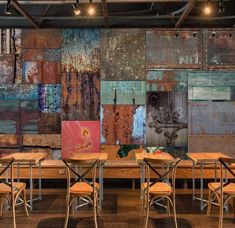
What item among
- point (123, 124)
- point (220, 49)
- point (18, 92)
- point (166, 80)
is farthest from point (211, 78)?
point (18, 92)

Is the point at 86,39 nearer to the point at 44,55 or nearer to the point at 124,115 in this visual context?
the point at 44,55

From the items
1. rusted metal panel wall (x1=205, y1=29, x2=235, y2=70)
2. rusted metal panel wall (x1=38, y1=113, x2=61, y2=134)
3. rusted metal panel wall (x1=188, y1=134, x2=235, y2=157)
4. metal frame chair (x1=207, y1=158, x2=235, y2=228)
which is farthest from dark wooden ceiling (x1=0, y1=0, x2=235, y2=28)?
metal frame chair (x1=207, y1=158, x2=235, y2=228)

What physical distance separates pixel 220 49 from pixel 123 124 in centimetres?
236

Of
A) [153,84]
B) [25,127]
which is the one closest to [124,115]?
[153,84]

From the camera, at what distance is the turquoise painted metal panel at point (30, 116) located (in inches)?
290

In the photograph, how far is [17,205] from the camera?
571 centimetres

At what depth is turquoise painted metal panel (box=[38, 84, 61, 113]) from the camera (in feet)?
24.1

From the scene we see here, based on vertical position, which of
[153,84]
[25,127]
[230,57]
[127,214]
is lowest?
[127,214]

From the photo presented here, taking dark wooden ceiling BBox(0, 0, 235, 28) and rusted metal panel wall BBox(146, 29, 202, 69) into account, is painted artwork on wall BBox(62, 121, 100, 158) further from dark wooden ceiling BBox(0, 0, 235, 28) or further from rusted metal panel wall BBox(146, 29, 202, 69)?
dark wooden ceiling BBox(0, 0, 235, 28)

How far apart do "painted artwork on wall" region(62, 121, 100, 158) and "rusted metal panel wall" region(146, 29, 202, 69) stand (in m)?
1.62

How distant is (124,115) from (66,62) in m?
1.52

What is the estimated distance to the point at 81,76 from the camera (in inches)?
289

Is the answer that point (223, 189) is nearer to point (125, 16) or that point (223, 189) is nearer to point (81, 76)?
point (81, 76)

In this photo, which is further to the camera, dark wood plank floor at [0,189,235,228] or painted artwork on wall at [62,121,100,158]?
painted artwork on wall at [62,121,100,158]
